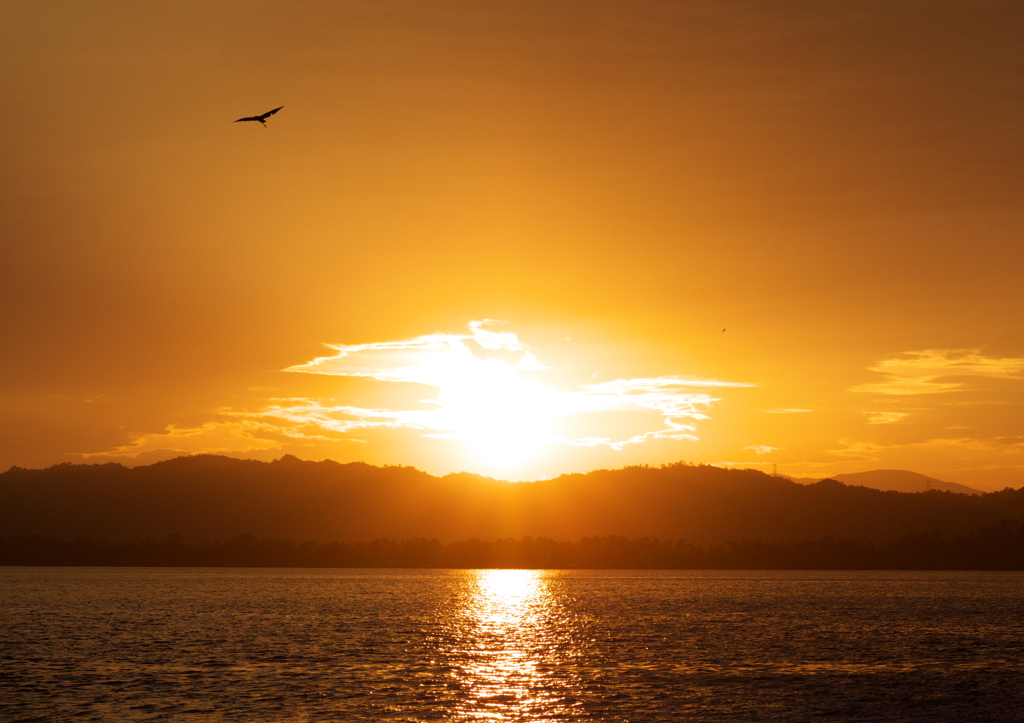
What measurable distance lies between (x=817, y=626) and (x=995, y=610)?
58.1 m

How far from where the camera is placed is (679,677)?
75812mm

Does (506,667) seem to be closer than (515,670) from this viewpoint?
No

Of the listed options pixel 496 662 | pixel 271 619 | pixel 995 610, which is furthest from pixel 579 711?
pixel 995 610

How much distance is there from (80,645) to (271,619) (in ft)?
142

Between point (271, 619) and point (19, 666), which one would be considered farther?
point (271, 619)

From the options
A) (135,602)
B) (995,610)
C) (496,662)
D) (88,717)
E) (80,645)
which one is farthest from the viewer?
(135,602)

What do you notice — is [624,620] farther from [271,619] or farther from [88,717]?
[88,717]

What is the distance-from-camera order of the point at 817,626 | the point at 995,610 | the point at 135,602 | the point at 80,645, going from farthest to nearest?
the point at 135,602
the point at 995,610
the point at 817,626
the point at 80,645

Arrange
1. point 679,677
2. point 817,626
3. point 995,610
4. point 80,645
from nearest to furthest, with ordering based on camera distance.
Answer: point 679,677 → point 80,645 → point 817,626 → point 995,610

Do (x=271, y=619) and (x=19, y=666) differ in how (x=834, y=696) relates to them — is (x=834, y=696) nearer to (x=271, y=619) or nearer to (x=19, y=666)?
(x=19, y=666)

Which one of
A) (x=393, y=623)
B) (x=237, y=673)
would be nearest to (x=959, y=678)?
(x=237, y=673)

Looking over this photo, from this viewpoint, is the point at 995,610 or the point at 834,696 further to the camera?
the point at 995,610

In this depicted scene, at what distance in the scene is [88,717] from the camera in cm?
5569

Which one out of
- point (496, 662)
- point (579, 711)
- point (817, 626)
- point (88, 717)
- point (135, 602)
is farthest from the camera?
point (135, 602)
